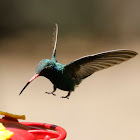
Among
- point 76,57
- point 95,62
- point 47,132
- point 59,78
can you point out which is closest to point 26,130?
point 47,132

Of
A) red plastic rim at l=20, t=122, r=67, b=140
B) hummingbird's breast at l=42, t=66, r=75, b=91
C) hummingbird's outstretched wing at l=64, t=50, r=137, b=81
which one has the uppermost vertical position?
hummingbird's outstretched wing at l=64, t=50, r=137, b=81

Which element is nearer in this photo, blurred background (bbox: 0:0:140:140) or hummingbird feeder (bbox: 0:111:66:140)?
hummingbird feeder (bbox: 0:111:66:140)

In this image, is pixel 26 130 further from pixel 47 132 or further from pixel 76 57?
pixel 76 57

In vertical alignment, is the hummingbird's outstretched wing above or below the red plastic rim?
above

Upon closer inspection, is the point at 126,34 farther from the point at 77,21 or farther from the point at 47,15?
the point at 47,15

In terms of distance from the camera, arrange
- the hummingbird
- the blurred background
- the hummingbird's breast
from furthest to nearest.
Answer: the blurred background < the hummingbird's breast < the hummingbird

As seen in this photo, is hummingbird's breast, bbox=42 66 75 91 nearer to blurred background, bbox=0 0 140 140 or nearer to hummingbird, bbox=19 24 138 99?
hummingbird, bbox=19 24 138 99

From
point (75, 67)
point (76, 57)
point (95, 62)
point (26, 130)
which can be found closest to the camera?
point (26, 130)

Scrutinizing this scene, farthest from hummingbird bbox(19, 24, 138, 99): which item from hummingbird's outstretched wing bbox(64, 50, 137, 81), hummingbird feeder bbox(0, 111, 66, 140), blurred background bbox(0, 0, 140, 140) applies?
blurred background bbox(0, 0, 140, 140)
